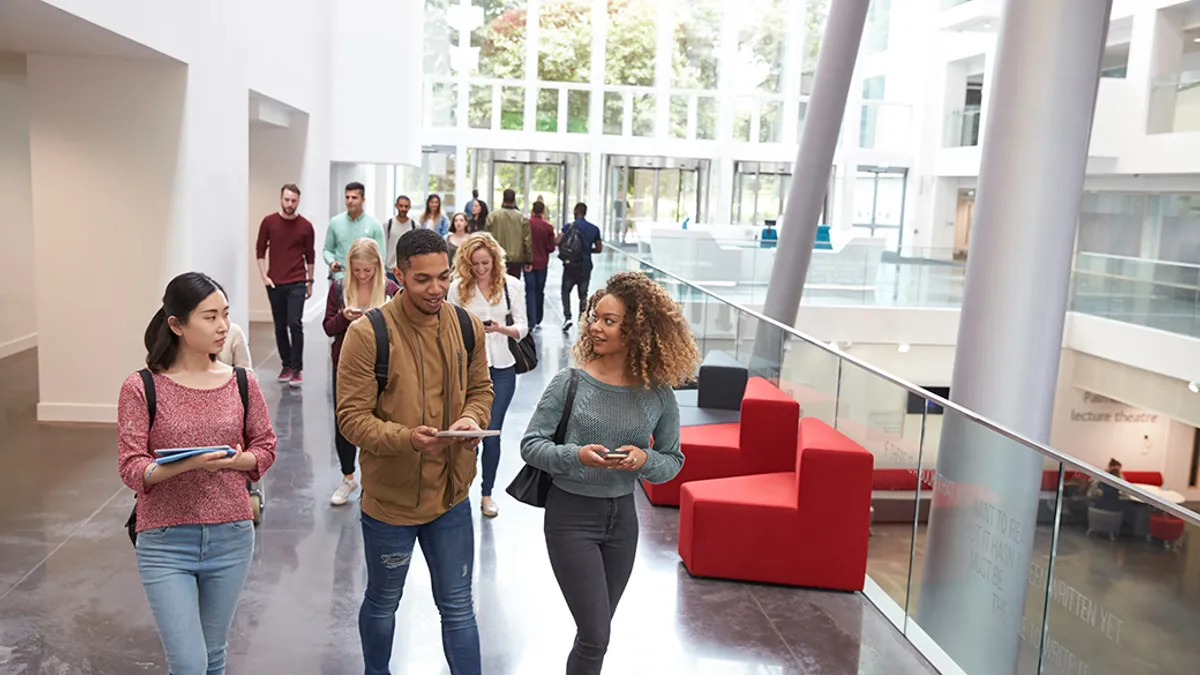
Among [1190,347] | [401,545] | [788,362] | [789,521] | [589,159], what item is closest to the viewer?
[401,545]

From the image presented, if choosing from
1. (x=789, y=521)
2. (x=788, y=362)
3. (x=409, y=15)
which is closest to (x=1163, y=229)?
(x=409, y=15)

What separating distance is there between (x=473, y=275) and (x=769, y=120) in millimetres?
26876

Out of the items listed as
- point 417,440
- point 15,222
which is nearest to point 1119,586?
point 417,440

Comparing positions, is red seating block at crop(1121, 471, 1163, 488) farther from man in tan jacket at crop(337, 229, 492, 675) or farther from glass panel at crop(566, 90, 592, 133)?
man in tan jacket at crop(337, 229, 492, 675)

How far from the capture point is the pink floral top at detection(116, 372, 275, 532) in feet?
10.6

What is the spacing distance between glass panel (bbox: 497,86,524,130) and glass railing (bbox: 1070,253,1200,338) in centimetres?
1595

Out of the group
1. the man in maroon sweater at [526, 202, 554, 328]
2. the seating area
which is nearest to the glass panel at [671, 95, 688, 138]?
the man in maroon sweater at [526, 202, 554, 328]

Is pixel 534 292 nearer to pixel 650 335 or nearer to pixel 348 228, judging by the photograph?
pixel 348 228

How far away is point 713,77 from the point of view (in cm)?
3178

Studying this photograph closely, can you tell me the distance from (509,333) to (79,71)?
4782 mm

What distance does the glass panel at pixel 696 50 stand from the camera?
31.6 meters

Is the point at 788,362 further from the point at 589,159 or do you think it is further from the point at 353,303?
the point at 589,159

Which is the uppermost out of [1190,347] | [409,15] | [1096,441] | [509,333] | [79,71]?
[409,15]

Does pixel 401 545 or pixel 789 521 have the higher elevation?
pixel 401 545
